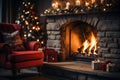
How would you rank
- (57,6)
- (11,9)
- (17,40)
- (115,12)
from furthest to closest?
1. (11,9)
2. (57,6)
3. (17,40)
4. (115,12)

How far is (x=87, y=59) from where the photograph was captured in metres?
5.23

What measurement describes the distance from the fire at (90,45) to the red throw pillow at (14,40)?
4.71ft

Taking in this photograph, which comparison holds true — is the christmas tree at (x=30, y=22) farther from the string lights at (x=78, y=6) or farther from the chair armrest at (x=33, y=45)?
the chair armrest at (x=33, y=45)

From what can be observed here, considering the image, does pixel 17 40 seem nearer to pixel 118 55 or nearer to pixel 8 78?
pixel 8 78

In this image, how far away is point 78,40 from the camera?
5.64m

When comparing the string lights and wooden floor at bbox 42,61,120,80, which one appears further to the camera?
the string lights

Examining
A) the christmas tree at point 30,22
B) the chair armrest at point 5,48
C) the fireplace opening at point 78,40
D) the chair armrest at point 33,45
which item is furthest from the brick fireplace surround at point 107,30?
the chair armrest at point 5,48

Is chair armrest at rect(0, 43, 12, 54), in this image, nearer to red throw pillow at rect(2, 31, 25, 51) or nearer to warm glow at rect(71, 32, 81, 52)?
red throw pillow at rect(2, 31, 25, 51)

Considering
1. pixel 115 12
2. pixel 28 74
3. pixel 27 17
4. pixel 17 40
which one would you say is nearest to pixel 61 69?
pixel 28 74

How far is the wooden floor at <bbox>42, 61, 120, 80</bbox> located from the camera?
4.00 m

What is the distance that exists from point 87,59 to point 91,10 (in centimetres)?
114

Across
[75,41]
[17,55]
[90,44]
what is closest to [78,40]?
[75,41]

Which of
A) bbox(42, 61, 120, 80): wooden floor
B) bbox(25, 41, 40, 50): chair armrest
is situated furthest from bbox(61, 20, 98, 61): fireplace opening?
bbox(25, 41, 40, 50): chair armrest

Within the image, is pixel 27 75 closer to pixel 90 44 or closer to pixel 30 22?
pixel 90 44
